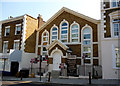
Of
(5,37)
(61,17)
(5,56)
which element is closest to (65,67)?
(61,17)

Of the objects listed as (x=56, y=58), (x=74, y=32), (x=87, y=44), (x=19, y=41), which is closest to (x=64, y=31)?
(x=74, y=32)

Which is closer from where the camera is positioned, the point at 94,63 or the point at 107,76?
the point at 107,76

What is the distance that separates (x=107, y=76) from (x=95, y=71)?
2.55m

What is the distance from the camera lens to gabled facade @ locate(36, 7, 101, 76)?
17734 mm

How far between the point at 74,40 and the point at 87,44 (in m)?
2.22

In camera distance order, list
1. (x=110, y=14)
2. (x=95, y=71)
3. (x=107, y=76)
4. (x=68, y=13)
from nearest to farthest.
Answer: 1. (x=107, y=76)
2. (x=110, y=14)
3. (x=95, y=71)
4. (x=68, y=13)

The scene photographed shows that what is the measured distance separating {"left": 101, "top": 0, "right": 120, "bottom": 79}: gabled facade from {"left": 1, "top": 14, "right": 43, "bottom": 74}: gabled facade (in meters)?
12.3

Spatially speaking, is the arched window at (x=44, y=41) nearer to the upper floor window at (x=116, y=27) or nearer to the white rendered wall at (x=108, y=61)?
the white rendered wall at (x=108, y=61)

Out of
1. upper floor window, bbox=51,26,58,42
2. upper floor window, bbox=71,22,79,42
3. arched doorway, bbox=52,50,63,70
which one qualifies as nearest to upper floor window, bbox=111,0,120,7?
upper floor window, bbox=71,22,79,42

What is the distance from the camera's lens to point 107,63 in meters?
14.0

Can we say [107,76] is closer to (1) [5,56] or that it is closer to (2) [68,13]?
(2) [68,13]

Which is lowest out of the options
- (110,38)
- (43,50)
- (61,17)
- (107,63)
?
(107,63)

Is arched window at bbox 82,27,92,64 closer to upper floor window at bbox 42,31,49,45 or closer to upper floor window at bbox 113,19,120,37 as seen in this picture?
upper floor window at bbox 113,19,120,37

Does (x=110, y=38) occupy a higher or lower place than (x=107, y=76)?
higher
